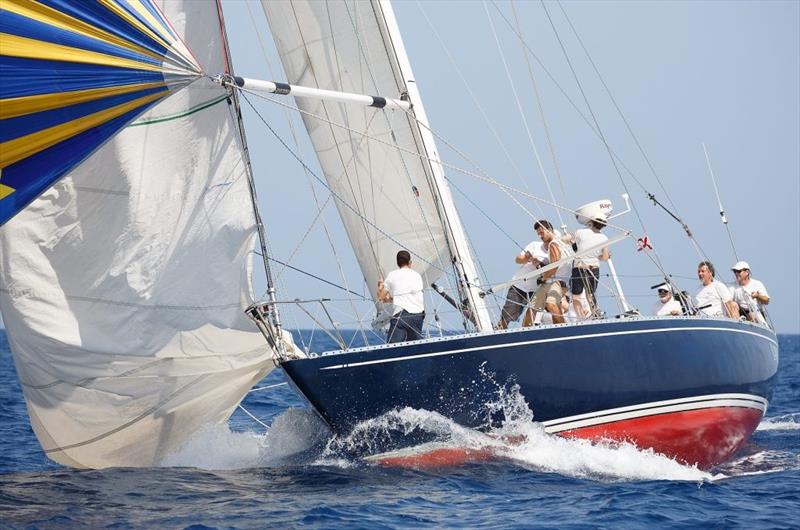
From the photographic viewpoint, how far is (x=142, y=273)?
33.0 ft

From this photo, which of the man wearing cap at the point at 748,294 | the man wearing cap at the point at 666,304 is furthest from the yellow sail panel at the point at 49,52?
the man wearing cap at the point at 748,294

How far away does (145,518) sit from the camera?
27.5 feet

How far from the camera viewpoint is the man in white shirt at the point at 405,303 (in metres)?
10.8

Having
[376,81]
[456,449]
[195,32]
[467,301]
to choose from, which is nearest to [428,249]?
[467,301]

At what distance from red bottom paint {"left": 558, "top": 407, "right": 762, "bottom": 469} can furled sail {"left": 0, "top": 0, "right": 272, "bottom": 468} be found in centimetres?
344

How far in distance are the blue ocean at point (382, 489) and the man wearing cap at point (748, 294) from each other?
8.31ft

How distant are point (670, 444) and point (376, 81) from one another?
4.68 metres

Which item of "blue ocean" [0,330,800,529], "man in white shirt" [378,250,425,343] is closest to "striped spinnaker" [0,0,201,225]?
"blue ocean" [0,330,800,529]

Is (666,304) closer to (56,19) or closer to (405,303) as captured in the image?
(405,303)

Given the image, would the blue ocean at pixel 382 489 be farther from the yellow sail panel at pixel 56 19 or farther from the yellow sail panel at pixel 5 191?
the yellow sail panel at pixel 56 19

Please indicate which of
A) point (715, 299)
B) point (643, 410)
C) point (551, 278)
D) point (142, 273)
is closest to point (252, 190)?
point (142, 273)

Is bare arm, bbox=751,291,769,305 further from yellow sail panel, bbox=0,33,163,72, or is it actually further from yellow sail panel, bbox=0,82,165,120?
yellow sail panel, bbox=0,33,163,72

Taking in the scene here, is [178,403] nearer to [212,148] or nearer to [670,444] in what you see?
[212,148]

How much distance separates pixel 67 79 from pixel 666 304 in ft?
23.5
